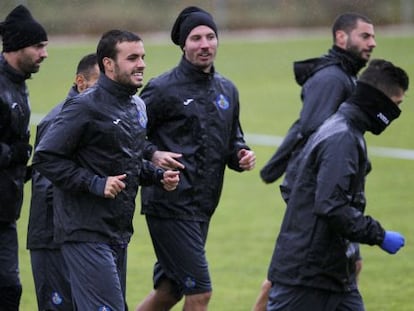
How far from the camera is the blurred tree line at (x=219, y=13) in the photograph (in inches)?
1447

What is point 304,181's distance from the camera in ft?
26.6

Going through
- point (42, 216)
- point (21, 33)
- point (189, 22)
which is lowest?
point (42, 216)

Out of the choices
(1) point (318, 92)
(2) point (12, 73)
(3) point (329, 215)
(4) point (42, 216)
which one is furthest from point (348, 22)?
(3) point (329, 215)

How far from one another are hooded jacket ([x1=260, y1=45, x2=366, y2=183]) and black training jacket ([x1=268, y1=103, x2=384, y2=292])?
2.51 meters

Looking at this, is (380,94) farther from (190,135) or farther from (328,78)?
(328,78)

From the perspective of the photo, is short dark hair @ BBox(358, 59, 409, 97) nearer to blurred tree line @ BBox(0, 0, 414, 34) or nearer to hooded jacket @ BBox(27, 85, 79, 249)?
hooded jacket @ BBox(27, 85, 79, 249)

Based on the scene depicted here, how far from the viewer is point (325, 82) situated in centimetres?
1073

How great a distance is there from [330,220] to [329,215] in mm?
56

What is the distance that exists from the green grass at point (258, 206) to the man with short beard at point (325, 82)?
1644 mm

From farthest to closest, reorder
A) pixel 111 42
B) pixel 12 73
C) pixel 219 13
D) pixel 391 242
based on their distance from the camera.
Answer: pixel 219 13 → pixel 12 73 → pixel 111 42 → pixel 391 242

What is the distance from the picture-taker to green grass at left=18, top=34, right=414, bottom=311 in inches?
498

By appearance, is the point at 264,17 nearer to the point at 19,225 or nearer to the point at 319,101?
the point at 19,225

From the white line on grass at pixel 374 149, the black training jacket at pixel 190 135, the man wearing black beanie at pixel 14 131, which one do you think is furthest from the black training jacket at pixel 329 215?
the white line on grass at pixel 374 149

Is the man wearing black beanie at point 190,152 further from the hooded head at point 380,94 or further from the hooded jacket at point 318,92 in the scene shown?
the hooded head at point 380,94
